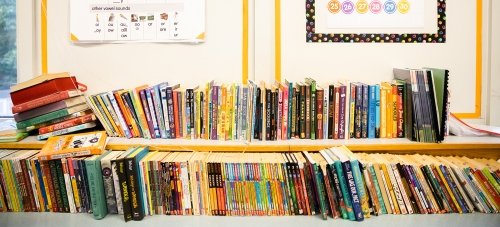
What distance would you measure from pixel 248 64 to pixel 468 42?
1.16 metres

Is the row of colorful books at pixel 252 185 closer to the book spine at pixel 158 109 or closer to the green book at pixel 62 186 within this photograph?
the green book at pixel 62 186

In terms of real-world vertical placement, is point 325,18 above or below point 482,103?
above

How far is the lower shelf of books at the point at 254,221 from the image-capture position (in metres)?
1.49

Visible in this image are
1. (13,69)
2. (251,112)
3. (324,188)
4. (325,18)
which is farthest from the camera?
(13,69)

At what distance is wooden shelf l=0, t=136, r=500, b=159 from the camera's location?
1.70m

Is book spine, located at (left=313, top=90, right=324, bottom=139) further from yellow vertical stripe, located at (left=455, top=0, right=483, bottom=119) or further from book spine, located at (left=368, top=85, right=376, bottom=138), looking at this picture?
yellow vertical stripe, located at (left=455, top=0, right=483, bottom=119)

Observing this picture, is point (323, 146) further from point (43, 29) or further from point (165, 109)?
point (43, 29)

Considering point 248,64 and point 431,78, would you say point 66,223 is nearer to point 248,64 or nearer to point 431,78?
point 248,64

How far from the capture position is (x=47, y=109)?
1.83 meters

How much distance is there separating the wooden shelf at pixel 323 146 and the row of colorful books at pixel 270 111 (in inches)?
1.9

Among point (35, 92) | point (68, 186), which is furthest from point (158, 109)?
point (35, 92)

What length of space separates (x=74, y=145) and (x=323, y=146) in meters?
1.08

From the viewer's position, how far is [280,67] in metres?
2.05

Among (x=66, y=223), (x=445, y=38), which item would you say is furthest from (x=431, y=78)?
(x=66, y=223)
